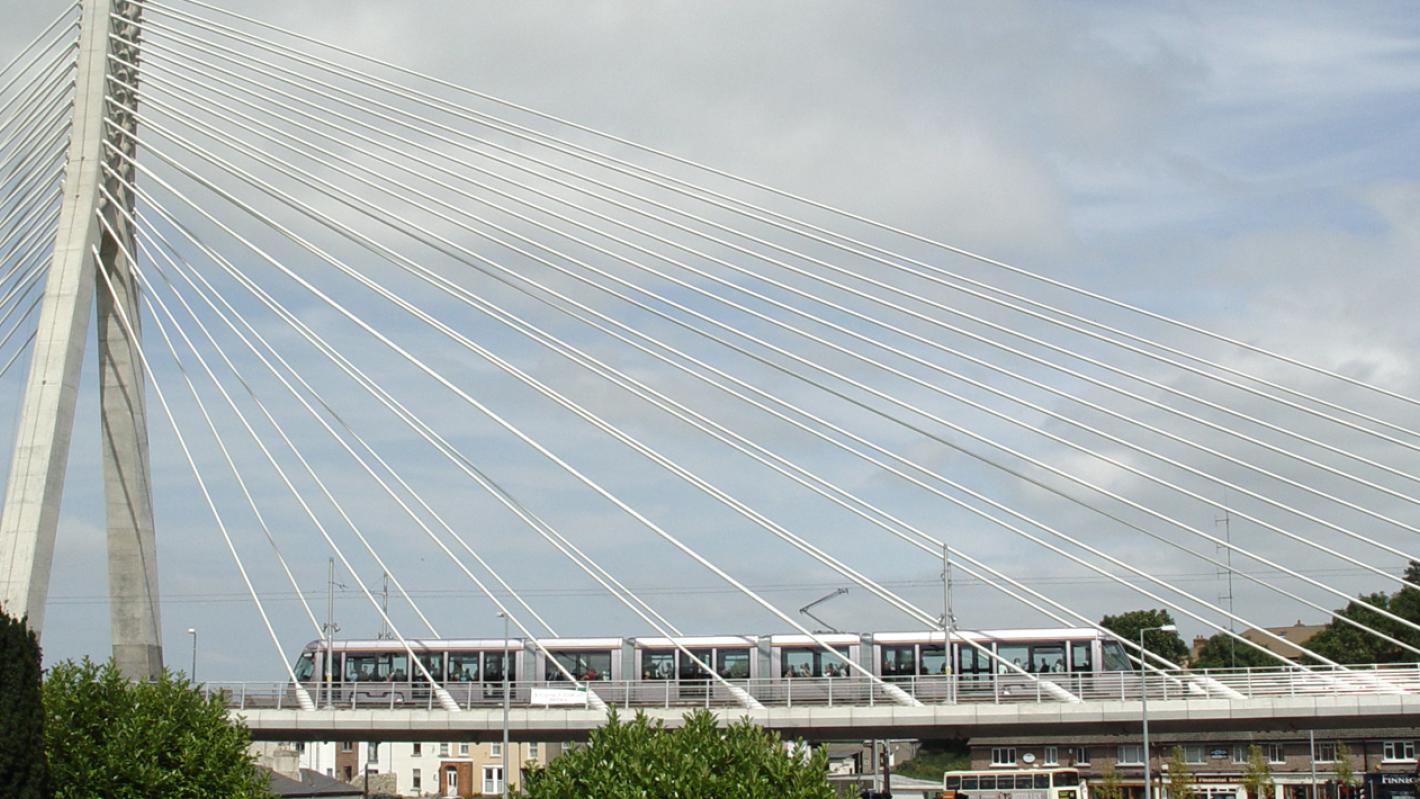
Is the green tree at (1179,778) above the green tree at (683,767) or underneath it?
underneath

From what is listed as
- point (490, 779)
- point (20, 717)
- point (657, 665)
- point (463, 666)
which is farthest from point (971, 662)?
point (490, 779)

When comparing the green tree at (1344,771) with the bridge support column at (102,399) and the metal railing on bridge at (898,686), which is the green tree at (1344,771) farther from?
the bridge support column at (102,399)

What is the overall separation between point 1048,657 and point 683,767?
28.4 m

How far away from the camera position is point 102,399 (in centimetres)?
3108

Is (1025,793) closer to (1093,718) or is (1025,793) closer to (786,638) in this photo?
(786,638)

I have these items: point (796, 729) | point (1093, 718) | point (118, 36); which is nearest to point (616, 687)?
point (796, 729)

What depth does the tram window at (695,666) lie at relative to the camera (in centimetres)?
4758

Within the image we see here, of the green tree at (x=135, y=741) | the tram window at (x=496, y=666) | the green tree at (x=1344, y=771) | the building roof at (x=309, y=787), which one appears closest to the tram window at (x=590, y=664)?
the tram window at (x=496, y=666)

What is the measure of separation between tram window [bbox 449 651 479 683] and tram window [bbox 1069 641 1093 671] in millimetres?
17960

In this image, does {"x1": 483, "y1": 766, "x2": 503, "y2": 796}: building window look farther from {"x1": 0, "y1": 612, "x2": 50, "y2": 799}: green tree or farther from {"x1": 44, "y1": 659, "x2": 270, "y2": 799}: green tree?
{"x1": 0, "y1": 612, "x2": 50, "y2": 799}: green tree

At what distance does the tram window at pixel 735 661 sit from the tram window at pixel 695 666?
0.98 feet

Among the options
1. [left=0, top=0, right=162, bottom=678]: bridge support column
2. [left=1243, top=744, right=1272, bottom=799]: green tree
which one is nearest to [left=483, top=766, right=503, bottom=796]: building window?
[left=1243, top=744, right=1272, bottom=799]: green tree

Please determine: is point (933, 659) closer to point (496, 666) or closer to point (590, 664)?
point (590, 664)

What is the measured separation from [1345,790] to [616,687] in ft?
120
